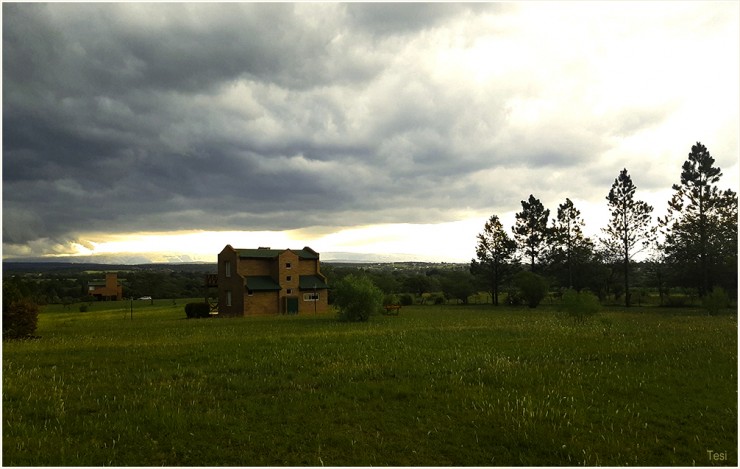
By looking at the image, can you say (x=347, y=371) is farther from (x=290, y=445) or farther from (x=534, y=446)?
(x=534, y=446)

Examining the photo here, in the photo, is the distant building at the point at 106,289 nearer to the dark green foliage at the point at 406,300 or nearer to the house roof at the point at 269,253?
the house roof at the point at 269,253

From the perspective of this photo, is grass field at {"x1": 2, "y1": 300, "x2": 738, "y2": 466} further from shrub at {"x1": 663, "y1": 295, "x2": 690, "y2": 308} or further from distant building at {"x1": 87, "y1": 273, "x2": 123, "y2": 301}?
distant building at {"x1": 87, "y1": 273, "x2": 123, "y2": 301}

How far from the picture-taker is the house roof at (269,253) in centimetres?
5041

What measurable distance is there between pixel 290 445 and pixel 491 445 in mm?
4171

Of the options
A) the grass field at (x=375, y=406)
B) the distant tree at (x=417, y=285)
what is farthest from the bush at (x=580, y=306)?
the distant tree at (x=417, y=285)

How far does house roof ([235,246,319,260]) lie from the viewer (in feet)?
165

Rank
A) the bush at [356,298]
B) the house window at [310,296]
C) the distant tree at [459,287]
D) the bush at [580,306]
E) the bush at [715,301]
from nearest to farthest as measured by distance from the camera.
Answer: the bush at [580,306] < the bush at [356,298] < the bush at [715,301] < the house window at [310,296] < the distant tree at [459,287]

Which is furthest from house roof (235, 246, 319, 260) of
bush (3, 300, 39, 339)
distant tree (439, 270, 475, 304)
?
distant tree (439, 270, 475, 304)

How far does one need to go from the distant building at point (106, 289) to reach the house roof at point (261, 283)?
214 ft

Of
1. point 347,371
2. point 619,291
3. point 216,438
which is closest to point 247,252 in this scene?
point 347,371

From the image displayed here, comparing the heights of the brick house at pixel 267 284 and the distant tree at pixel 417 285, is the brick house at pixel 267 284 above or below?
above

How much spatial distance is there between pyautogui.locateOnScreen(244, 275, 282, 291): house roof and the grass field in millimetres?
29350

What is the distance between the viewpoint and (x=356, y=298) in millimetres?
35812

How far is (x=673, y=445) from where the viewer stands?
9047 mm
